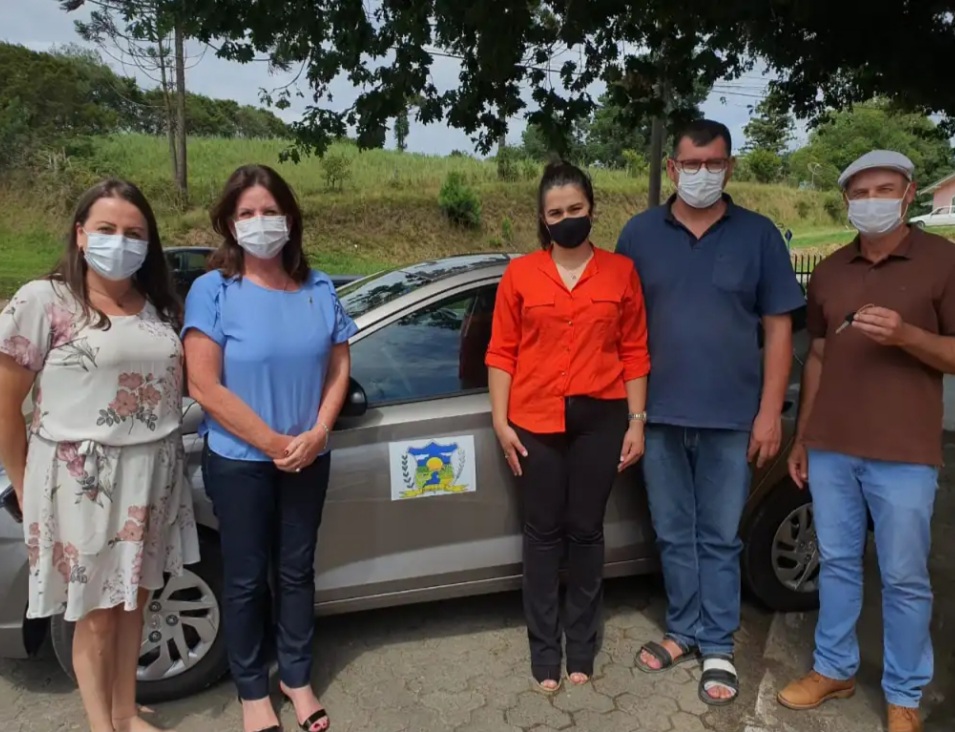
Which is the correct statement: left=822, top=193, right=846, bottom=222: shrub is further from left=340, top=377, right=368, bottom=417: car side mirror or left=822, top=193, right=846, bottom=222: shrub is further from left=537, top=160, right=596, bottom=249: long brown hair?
left=340, top=377, right=368, bottom=417: car side mirror

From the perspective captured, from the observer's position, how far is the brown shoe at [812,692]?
275 centimetres

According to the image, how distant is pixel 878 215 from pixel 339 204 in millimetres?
23011

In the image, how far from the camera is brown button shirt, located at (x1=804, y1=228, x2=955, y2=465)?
7.86 feet

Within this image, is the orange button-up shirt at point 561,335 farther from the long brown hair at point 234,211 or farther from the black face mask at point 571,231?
the long brown hair at point 234,211

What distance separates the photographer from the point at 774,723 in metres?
2.69

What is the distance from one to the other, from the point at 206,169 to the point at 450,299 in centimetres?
2816

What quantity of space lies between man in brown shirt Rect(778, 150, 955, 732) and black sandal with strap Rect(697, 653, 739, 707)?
0.49m

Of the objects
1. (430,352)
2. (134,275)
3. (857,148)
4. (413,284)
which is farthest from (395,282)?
(857,148)

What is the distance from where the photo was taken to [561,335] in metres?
2.70

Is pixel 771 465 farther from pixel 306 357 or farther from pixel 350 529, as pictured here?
pixel 306 357

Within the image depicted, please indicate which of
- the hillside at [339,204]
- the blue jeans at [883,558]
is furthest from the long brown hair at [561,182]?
the hillside at [339,204]

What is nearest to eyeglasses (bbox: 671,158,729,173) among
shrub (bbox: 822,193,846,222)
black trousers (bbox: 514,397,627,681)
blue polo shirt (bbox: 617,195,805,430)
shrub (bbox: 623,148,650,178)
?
blue polo shirt (bbox: 617,195,805,430)

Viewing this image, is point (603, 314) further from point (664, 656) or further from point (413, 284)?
point (664, 656)

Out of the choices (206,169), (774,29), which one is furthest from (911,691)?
(206,169)
